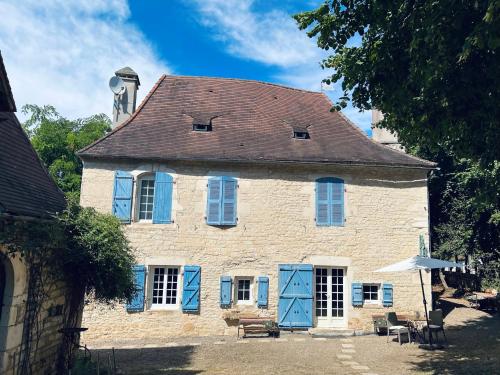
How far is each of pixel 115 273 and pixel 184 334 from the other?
4547 millimetres

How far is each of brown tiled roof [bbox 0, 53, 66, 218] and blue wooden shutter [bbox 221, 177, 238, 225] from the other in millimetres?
4401

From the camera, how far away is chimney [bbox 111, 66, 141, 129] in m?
13.9

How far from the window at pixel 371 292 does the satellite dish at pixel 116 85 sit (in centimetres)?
1027

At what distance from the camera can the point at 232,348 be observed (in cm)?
955

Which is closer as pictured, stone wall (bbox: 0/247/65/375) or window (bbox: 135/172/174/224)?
stone wall (bbox: 0/247/65/375)

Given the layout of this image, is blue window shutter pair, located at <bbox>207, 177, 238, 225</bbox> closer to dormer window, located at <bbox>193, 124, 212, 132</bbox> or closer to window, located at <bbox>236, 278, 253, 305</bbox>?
Result: window, located at <bbox>236, 278, 253, 305</bbox>

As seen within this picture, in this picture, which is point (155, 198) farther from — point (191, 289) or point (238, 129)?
point (238, 129)

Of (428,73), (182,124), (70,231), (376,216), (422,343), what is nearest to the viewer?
(428,73)

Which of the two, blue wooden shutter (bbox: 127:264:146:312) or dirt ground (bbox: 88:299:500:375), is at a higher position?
blue wooden shutter (bbox: 127:264:146:312)

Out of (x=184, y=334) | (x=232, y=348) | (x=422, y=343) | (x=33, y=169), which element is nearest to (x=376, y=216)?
(x=422, y=343)

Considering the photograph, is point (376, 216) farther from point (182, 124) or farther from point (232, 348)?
point (182, 124)

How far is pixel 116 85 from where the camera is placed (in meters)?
13.9

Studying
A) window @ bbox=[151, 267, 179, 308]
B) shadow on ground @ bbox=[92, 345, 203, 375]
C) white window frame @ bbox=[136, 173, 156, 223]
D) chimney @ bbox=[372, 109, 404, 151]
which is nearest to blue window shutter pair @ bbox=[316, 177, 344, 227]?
chimney @ bbox=[372, 109, 404, 151]

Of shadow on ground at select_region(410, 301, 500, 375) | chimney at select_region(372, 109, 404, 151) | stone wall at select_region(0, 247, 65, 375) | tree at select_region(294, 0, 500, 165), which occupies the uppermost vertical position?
chimney at select_region(372, 109, 404, 151)
